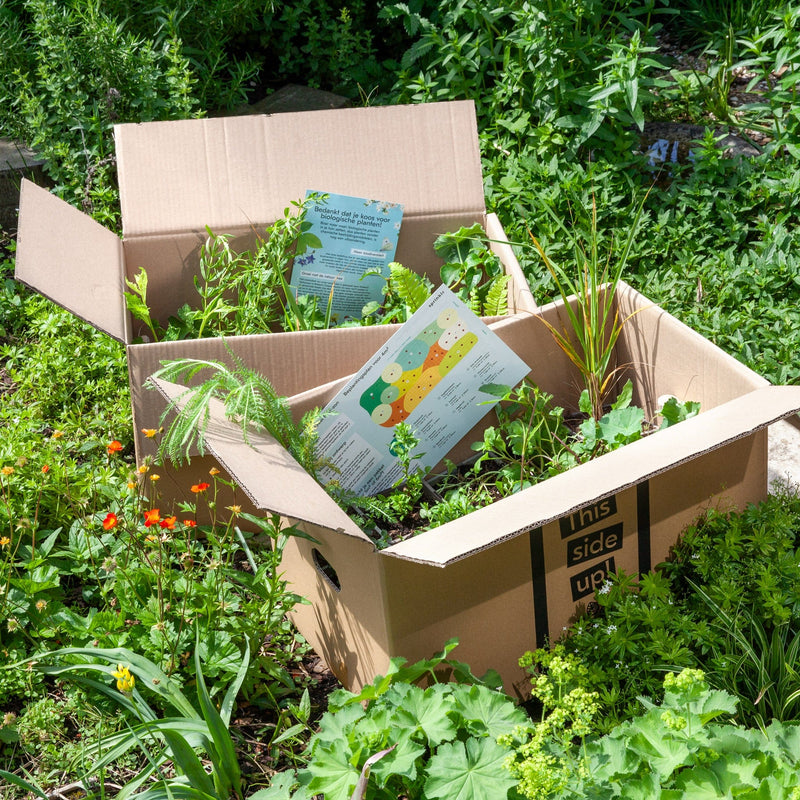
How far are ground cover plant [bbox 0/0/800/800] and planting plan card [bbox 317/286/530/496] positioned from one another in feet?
0.93

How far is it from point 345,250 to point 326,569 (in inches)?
35.8

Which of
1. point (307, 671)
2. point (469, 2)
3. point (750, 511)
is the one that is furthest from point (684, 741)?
point (469, 2)

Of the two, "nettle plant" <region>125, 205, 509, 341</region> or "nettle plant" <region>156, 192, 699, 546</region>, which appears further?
"nettle plant" <region>125, 205, 509, 341</region>

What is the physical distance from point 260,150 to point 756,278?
148 centimetres

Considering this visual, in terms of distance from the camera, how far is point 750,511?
1.90m

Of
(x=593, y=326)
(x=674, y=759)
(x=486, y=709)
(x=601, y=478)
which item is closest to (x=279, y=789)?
(x=486, y=709)

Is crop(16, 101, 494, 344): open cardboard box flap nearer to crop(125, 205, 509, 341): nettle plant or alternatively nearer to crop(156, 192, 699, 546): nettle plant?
crop(125, 205, 509, 341): nettle plant

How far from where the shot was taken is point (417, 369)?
197 centimetres

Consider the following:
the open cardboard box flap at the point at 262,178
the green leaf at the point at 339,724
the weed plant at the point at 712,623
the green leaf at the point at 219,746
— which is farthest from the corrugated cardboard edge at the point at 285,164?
the green leaf at the point at 339,724

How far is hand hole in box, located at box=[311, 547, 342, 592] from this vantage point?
1785 mm

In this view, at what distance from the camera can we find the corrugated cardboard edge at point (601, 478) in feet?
4.71

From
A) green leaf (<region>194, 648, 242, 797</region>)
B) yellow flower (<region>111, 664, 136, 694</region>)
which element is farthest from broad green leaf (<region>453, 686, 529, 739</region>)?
yellow flower (<region>111, 664, 136, 694</region>)

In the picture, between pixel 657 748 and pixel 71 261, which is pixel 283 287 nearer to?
pixel 71 261

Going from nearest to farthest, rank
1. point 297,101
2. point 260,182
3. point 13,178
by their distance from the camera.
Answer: point 260,182
point 13,178
point 297,101
